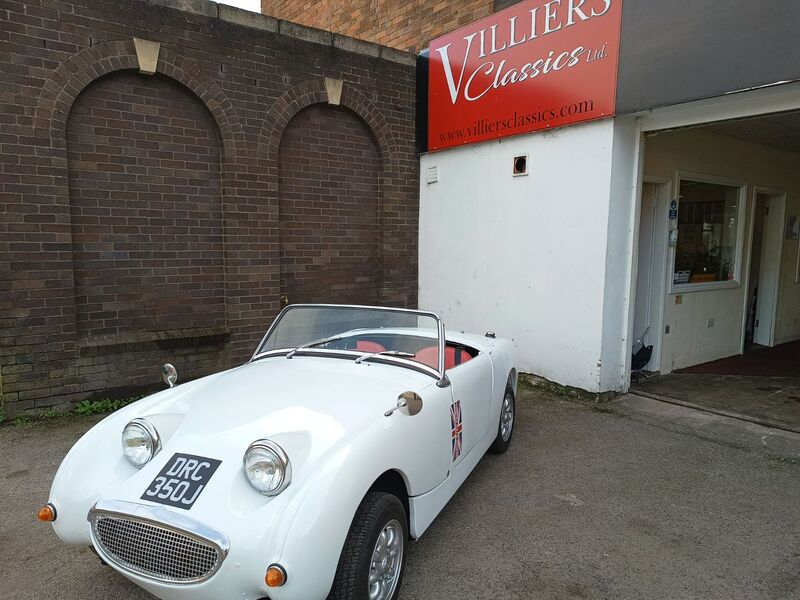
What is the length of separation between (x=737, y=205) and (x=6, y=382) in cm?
886

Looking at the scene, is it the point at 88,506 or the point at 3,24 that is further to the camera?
the point at 3,24

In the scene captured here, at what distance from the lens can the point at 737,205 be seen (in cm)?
747

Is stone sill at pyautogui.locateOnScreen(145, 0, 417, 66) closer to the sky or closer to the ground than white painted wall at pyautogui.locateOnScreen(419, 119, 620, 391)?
closer to the sky

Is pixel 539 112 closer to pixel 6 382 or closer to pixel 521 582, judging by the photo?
pixel 521 582

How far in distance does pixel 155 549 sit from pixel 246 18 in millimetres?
5886

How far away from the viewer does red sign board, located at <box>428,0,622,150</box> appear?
5.46m

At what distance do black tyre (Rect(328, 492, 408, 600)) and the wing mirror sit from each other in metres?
0.40

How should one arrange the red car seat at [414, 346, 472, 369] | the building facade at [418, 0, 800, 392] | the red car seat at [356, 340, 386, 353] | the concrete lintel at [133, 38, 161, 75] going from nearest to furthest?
1. the red car seat at [414, 346, 472, 369]
2. the red car seat at [356, 340, 386, 353]
3. the building facade at [418, 0, 800, 392]
4. the concrete lintel at [133, 38, 161, 75]

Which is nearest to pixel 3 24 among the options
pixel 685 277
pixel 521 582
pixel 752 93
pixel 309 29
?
pixel 309 29

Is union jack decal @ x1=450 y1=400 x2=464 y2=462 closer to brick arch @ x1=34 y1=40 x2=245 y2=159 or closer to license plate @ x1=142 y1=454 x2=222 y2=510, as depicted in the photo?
license plate @ x1=142 y1=454 x2=222 y2=510

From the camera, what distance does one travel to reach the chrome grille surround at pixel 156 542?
207cm

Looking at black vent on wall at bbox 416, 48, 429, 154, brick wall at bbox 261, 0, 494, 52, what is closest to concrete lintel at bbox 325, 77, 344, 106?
black vent on wall at bbox 416, 48, 429, 154

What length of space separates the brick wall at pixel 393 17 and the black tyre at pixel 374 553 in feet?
21.7

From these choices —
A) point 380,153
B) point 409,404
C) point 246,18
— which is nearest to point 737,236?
point 380,153
